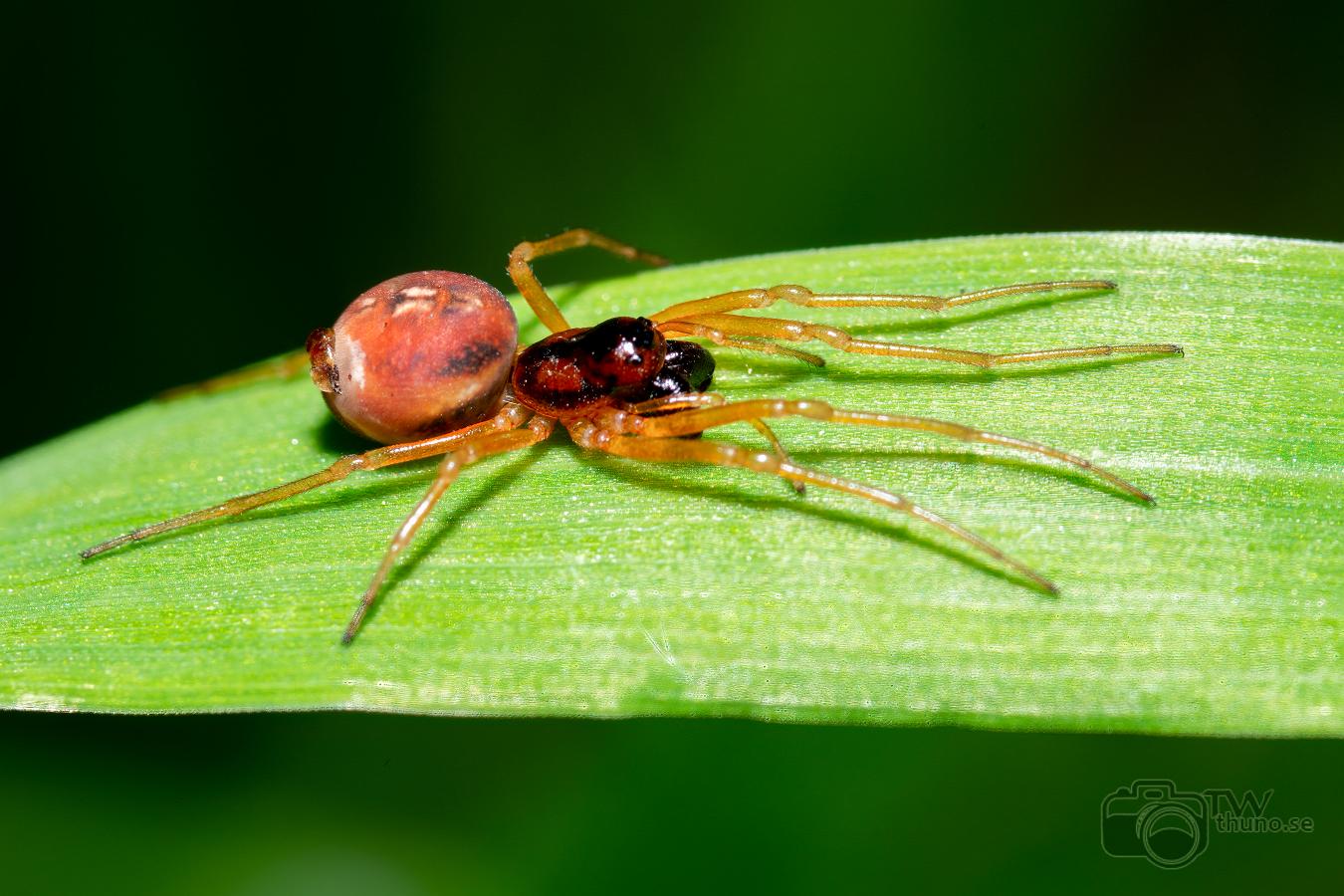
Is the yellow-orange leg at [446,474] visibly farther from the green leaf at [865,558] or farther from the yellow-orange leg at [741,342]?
the yellow-orange leg at [741,342]

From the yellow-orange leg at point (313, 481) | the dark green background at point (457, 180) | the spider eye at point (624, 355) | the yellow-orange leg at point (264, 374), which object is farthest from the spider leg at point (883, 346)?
the yellow-orange leg at point (264, 374)

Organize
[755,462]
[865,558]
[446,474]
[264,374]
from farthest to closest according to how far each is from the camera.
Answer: [264,374] < [446,474] < [755,462] < [865,558]

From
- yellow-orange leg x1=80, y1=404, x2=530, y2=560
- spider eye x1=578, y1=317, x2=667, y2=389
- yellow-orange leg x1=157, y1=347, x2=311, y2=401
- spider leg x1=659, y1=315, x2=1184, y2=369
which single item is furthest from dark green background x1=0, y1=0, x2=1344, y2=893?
spider leg x1=659, y1=315, x2=1184, y2=369

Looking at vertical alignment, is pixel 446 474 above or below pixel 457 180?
below

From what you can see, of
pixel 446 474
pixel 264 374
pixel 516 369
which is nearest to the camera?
pixel 446 474

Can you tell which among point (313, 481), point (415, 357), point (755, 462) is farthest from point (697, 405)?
point (313, 481)

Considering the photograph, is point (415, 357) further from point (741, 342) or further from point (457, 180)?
point (457, 180)
